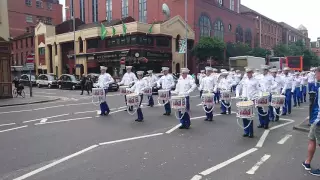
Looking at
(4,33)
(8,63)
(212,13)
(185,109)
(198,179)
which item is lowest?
(198,179)

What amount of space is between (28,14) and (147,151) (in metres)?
67.0

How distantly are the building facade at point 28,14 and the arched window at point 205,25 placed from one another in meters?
30.5

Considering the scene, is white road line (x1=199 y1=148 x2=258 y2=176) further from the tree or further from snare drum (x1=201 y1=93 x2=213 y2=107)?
the tree

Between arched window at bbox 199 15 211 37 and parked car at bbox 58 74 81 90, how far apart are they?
23268mm

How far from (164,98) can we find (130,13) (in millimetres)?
44592

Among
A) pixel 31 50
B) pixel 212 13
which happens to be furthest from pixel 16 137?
A: pixel 31 50

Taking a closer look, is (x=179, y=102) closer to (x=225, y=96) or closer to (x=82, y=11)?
(x=225, y=96)

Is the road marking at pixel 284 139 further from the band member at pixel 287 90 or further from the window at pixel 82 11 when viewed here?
the window at pixel 82 11

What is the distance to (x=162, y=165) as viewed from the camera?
609 centimetres

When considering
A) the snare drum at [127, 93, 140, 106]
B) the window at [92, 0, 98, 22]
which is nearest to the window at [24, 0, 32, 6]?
the window at [92, 0, 98, 22]

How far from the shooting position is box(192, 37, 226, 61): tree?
138ft

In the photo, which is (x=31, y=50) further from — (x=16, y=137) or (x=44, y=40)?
(x=16, y=137)

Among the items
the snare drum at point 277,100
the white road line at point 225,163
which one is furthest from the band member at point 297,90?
the white road line at point 225,163

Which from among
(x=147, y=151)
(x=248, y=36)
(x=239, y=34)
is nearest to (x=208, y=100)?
(x=147, y=151)
